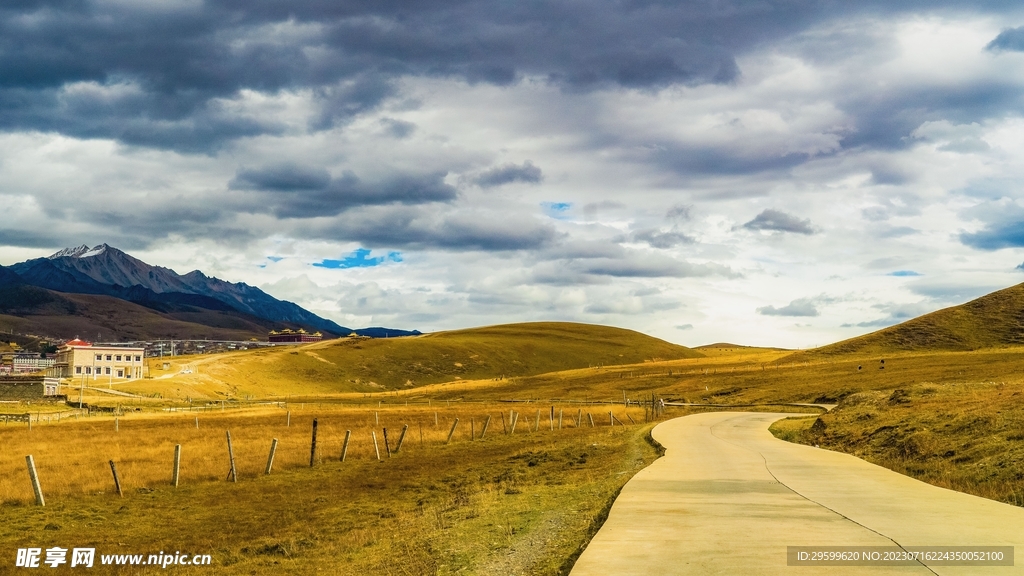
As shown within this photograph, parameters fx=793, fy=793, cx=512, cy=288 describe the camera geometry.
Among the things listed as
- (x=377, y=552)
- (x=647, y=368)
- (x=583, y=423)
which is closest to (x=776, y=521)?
(x=377, y=552)

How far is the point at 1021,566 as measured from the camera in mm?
10016

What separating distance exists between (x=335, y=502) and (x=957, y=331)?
146m

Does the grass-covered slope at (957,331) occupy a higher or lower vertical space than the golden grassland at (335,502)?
higher

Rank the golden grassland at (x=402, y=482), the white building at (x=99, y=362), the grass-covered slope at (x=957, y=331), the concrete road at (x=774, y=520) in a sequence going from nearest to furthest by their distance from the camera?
1. the concrete road at (x=774, y=520)
2. the golden grassland at (x=402, y=482)
3. the grass-covered slope at (x=957, y=331)
4. the white building at (x=99, y=362)

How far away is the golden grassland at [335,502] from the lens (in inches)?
617

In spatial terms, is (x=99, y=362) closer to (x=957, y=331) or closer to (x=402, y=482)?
(x=402, y=482)

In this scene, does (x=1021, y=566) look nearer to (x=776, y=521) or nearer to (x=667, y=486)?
(x=776, y=521)

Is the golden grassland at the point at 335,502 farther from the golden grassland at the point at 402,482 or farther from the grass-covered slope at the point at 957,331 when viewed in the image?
the grass-covered slope at the point at 957,331

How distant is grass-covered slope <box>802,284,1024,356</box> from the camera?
442 feet

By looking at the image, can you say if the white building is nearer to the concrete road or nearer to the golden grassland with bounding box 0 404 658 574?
the golden grassland with bounding box 0 404 658 574

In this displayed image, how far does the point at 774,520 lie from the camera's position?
13.9 m

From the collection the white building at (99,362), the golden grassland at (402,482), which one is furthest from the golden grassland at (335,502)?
the white building at (99,362)

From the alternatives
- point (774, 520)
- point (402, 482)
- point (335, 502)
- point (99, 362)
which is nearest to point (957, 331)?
point (402, 482)

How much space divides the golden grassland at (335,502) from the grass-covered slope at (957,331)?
110708mm
